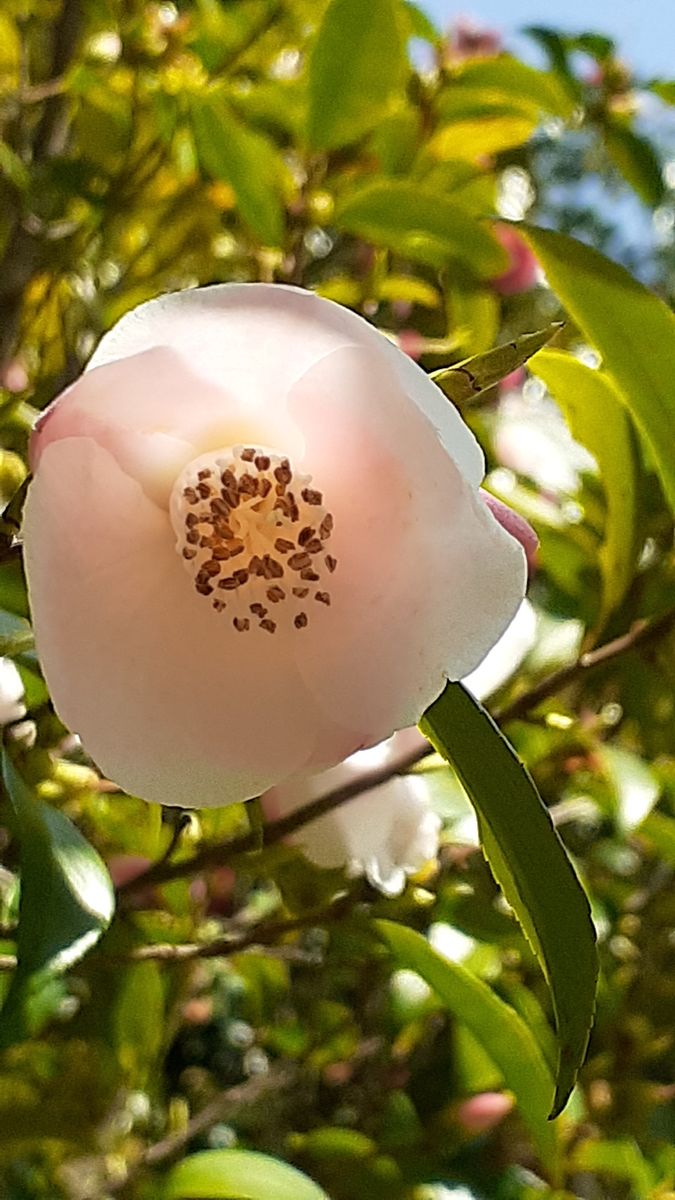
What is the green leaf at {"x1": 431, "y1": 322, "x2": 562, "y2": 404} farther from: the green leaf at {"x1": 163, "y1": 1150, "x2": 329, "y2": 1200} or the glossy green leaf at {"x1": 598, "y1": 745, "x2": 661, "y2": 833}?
the green leaf at {"x1": 163, "y1": 1150, "x2": 329, "y2": 1200}

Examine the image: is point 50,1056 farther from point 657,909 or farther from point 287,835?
point 657,909

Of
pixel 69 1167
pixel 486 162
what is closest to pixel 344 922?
pixel 69 1167

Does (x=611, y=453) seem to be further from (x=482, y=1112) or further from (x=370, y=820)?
(x=482, y=1112)

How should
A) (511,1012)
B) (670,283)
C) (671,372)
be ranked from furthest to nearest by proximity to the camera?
(670,283) → (511,1012) → (671,372)

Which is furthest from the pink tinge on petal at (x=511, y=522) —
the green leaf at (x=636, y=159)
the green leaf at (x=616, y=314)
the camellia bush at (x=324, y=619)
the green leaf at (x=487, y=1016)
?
the green leaf at (x=636, y=159)

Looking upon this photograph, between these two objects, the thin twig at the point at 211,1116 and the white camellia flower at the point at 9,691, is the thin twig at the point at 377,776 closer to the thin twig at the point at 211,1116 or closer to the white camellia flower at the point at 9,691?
the white camellia flower at the point at 9,691

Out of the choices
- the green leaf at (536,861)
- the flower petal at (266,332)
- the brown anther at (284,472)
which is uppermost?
the flower petal at (266,332)
